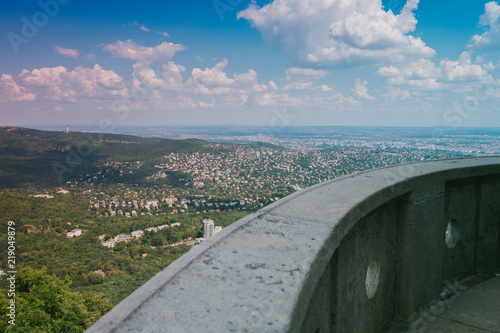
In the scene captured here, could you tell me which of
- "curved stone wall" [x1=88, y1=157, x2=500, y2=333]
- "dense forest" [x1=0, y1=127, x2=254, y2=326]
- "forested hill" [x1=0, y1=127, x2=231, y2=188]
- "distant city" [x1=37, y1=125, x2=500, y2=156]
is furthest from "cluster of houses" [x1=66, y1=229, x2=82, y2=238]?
"curved stone wall" [x1=88, y1=157, x2=500, y2=333]

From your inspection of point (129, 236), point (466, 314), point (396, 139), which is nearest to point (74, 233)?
point (129, 236)

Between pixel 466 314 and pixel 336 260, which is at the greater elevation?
pixel 336 260

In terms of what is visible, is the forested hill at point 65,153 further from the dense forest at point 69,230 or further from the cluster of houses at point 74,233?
the cluster of houses at point 74,233

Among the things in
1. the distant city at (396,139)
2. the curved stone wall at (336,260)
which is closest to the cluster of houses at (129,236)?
the distant city at (396,139)

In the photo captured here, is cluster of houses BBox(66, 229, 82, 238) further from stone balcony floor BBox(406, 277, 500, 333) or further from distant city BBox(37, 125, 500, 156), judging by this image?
stone balcony floor BBox(406, 277, 500, 333)

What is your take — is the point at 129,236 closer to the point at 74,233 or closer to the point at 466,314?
the point at 74,233
